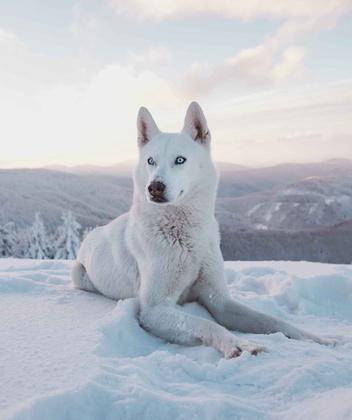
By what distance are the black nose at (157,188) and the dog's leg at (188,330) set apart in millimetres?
1092

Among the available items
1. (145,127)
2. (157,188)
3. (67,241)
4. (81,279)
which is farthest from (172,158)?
(67,241)

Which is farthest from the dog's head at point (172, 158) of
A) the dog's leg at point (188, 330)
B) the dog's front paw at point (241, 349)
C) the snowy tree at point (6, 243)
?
the snowy tree at point (6, 243)

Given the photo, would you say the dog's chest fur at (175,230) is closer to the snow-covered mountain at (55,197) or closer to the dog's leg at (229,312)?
the dog's leg at (229,312)

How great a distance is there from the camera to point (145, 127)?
5.19 m

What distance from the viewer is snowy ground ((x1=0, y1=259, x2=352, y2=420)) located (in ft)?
6.98

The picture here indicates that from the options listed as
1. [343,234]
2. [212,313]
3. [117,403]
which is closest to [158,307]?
[212,313]

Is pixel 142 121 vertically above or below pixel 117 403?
above

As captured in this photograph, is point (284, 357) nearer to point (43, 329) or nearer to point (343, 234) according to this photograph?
point (43, 329)

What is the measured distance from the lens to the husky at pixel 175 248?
4.02 metres

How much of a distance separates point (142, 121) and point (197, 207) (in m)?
1.39

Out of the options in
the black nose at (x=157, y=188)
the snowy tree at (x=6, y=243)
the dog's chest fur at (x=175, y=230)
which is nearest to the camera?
the black nose at (x=157, y=188)

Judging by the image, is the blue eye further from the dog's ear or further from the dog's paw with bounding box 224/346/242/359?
the dog's paw with bounding box 224/346/242/359

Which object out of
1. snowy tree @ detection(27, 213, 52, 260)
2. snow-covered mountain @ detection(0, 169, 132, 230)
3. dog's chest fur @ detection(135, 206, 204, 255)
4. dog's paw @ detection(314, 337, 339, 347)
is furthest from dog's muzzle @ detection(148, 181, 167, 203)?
snow-covered mountain @ detection(0, 169, 132, 230)

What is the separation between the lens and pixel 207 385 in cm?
260
